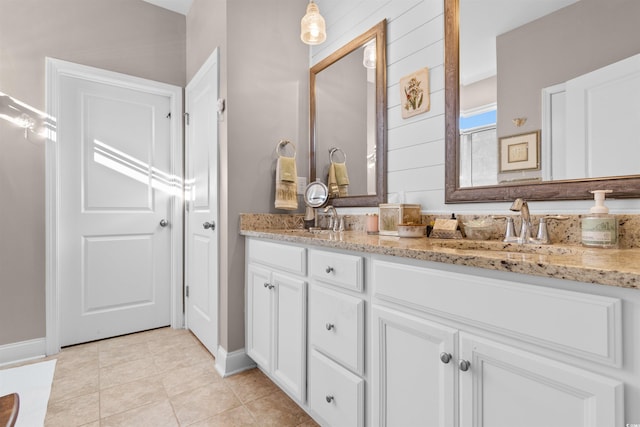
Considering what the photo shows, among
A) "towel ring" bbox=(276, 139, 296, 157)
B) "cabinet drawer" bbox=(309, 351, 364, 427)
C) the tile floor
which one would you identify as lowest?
the tile floor

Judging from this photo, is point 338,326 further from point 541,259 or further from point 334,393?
point 541,259

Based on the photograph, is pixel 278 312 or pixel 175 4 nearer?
pixel 278 312

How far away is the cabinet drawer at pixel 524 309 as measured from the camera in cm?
61

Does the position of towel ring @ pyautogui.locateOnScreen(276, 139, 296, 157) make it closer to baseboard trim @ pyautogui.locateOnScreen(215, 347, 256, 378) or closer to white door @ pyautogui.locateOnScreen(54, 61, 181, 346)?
white door @ pyautogui.locateOnScreen(54, 61, 181, 346)

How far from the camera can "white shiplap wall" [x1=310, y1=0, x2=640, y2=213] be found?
153 cm

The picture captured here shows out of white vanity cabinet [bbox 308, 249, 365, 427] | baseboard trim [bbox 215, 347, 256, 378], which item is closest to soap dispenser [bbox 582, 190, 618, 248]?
white vanity cabinet [bbox 308, 249, 365, 427]

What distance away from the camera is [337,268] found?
4.16 ft

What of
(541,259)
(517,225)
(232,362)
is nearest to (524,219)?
(517,225)

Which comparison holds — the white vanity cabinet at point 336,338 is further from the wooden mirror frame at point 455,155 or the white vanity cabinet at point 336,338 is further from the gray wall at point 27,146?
the gray wall at point 27,146

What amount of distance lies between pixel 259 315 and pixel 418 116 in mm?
1384

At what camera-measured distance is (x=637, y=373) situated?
0.58 meters

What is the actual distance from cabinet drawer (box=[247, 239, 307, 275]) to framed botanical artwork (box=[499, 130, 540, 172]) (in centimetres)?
92

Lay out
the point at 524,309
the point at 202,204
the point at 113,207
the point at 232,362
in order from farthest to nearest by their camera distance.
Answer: the point at 113,207, the point at 202,204, the point at 232,362, the point at 524,309

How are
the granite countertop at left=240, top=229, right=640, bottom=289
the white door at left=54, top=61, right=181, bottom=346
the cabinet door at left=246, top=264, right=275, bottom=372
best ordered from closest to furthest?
the granite countertop at left=240, top=229, right=640, bottom=289, the cabinet door at left=246, top=264, right=275, bottom=372, the white door at left=54, top=61, right=181, bottom=346
